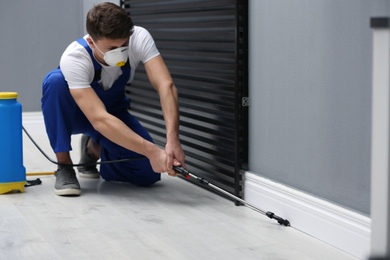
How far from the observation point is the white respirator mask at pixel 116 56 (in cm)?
239

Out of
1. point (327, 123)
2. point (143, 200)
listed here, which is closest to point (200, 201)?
point (143, 200)

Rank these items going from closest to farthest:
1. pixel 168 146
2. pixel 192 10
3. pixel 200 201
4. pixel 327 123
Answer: pixel 327 123
pixel 168 146
pixel 200 201
pixel 192 10

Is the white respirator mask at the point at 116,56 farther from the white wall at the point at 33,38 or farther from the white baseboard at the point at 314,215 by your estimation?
the white wall at the point at 33,38

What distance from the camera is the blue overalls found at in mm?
2543

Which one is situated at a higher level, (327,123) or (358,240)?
(327,123)

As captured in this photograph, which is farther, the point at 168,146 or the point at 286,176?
the point at 168,146

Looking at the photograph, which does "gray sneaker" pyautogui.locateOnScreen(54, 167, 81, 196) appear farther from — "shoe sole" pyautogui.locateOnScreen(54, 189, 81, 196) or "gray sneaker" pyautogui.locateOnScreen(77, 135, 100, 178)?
"gray sneaker" pyautogui.locateOnScreen(77, 135, 100, 178)

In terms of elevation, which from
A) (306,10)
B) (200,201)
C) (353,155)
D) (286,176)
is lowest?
(200,201)

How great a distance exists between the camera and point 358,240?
1798 mm

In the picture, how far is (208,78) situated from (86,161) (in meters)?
0.80

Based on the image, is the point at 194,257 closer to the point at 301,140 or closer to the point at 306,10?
the point at 301,140

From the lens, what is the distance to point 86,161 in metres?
2.95

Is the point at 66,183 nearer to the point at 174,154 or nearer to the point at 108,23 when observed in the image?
the point at 174,154

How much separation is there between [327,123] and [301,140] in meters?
0.17
